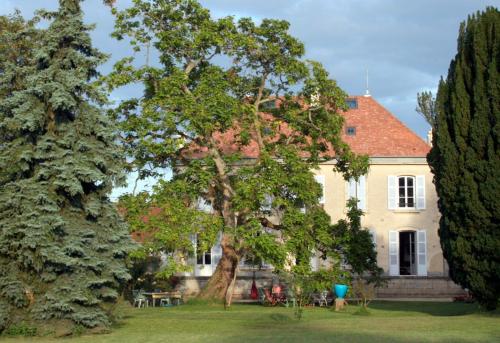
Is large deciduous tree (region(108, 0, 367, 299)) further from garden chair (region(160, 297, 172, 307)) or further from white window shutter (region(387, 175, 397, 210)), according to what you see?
white window shutter (region(387, 175, 397, 210))

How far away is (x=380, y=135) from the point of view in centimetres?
3753

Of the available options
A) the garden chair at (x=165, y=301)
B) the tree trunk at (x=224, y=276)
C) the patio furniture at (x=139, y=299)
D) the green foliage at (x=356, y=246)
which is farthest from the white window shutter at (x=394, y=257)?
the patio furniture at (x=139, y=299)

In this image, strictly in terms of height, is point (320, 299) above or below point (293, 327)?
above

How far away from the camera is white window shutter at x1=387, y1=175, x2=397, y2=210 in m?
36.3

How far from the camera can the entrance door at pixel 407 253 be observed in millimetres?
36812

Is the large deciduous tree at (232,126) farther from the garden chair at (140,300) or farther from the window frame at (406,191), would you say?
the window frame at (406,191)

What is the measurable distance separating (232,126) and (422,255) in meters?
13.9

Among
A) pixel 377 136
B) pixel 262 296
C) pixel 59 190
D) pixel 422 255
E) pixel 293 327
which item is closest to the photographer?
pixel 59 190

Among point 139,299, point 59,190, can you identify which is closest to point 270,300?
point 139,299

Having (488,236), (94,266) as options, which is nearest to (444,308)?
(488,236)

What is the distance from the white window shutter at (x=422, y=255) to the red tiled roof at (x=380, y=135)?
378 centimetres

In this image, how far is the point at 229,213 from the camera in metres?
27.1

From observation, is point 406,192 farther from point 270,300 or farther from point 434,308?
point 270,300

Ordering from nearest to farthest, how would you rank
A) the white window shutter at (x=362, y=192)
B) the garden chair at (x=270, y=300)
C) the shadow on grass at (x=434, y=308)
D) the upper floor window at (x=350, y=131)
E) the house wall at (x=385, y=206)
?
the shadow on grass at (x=434, y=308) → the garden chair at (x=270, y=300) → the house wall at (x=385, y=206) → the white window shutter at (x=362, y=192) → the upper floor window at (x=350, y=131)
